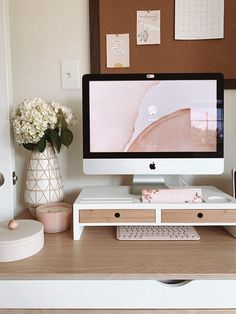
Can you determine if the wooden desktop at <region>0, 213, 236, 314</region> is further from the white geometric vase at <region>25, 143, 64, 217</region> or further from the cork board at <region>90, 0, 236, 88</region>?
the cork board at <region>90, 0, 236, 88</region>

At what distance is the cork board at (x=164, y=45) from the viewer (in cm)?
126

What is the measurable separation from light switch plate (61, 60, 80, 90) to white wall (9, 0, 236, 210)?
2 cm

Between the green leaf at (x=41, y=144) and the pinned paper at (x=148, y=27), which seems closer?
the green leaf at (x=41, y=144)

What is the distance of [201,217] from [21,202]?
0.83 metres

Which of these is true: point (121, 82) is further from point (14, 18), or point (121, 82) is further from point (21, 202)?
point (21, 202)

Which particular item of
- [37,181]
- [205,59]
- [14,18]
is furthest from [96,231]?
[14,18]

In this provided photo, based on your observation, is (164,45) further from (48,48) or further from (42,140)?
(42,140)

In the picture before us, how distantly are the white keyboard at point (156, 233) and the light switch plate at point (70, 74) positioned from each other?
2.18 ft

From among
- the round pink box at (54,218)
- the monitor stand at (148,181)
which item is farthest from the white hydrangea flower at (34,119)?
the monitor stand at (148,181)

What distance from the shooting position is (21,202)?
4.53 ft

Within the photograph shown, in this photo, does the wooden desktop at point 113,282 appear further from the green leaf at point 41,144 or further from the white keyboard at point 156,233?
the green leaf at point 41,144

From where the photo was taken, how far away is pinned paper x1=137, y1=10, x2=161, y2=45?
1.26m

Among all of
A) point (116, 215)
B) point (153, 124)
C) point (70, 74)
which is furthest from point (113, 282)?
point (70, 74)

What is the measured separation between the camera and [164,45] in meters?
1.28
